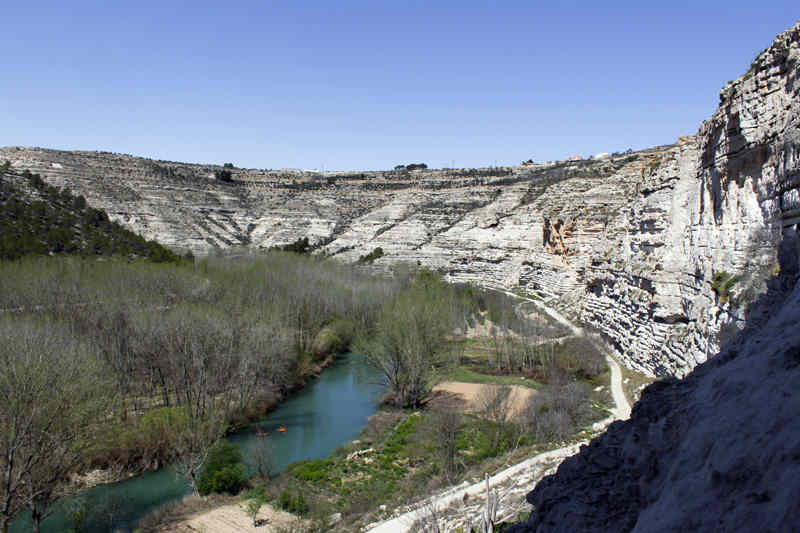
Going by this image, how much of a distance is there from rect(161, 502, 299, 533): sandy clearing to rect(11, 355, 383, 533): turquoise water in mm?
1758

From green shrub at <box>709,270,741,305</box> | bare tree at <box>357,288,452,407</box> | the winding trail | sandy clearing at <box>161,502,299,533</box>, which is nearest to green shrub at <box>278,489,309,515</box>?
sandy clearing at <box>161,502,299,533</box>

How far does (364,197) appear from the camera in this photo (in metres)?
77.9

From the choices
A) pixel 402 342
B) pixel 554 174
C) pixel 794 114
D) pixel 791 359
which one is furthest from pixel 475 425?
pixel 554 174

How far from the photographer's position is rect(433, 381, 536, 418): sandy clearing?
21703 mm

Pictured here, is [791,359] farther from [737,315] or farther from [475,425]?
[475,425]

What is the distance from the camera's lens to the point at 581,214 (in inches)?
1622

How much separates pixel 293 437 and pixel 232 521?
741 cm

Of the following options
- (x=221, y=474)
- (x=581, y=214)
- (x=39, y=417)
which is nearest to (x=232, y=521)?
(x=221, y=474)

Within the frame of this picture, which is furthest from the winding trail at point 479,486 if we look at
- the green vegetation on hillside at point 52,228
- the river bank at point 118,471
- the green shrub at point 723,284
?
the green vegetation on hillside at point 52,228

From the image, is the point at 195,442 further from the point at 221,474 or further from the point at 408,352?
the point at 408,352

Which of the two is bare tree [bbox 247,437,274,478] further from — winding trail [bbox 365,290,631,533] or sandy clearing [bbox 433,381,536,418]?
sandy clearing [bbox 433,381,536,418]

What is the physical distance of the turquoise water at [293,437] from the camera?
594 inches

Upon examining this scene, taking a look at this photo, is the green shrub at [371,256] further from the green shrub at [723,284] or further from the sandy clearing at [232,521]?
the green shrub at [723,284]

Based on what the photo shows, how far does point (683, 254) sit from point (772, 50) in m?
7.48
